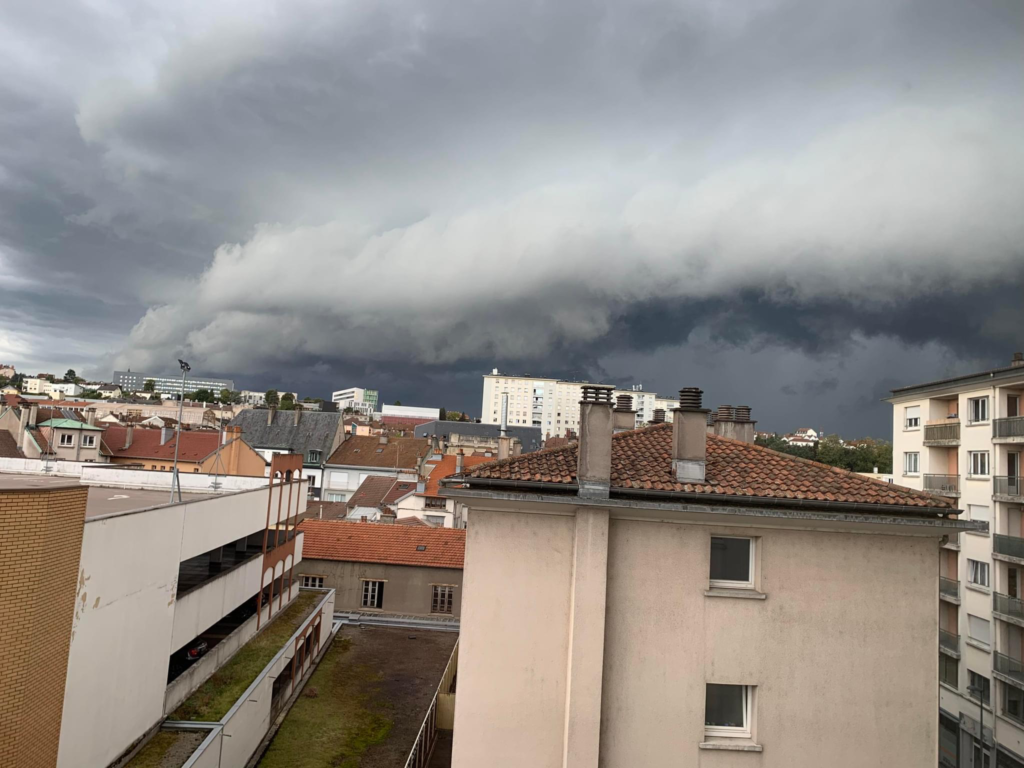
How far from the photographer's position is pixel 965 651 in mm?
32375

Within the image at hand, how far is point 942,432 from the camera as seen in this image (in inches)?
1382

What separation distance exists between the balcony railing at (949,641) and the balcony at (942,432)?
10.00 m

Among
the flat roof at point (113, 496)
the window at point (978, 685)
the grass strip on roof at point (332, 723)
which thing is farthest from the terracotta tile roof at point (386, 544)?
the window at point (978, 685)

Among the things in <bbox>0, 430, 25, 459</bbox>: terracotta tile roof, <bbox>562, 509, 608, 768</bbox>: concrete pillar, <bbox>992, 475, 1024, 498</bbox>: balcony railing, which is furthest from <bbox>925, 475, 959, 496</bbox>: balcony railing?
<bbox>0, 430, 25, 459</bbox>: terracotta tile roof

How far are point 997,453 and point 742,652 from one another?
27.6 metres

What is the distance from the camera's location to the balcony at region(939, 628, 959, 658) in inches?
1295

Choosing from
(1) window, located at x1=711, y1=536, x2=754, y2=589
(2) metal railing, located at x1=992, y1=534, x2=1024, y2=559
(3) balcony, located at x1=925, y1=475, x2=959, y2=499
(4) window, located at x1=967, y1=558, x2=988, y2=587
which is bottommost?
(4) window, located at x1=967, y1=558, x2=988, y2=587

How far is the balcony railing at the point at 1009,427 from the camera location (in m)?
29.6

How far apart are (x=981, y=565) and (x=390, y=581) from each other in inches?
1208

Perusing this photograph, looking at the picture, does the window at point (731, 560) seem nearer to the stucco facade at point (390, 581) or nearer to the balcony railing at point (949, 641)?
the stucco facade at point (390, 581)

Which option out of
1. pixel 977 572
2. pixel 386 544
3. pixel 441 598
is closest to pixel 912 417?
pixel 977 572

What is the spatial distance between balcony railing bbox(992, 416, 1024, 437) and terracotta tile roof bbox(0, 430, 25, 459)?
67.8 m

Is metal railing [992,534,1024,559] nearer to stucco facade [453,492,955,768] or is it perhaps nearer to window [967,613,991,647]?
window [967,613,991,647]

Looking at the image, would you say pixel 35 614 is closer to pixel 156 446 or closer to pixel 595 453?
pixel 595 453
